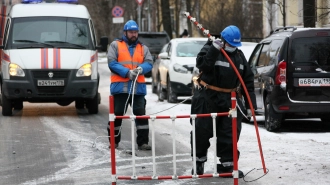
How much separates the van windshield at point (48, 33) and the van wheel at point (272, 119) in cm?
497

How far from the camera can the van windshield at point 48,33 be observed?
60.3 feet

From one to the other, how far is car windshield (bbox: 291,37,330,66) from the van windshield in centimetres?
559

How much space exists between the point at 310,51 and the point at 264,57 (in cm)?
166

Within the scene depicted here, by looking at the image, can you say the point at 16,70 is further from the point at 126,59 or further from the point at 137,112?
the point at 137,112

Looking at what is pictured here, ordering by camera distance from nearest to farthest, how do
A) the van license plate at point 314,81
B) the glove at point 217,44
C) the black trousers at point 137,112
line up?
the glove at point 217,44 < the black trousers at point 137,112 < the van license plate at point 314,81

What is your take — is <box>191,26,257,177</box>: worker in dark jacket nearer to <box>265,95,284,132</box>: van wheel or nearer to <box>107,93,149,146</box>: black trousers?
<box>107,93,149,146</box>: black trousers

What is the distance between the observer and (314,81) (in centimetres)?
1445

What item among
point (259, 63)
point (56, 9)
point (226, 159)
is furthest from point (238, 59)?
point (56, 9)

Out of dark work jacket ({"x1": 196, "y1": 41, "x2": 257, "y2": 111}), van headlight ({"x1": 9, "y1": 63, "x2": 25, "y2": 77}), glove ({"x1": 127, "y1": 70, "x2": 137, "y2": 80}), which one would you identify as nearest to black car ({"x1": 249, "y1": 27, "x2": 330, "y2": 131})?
glove ({"x1": 127, "y1": 70, "x2": 137, "y2": 80})

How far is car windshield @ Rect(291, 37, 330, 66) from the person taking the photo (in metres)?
14.5

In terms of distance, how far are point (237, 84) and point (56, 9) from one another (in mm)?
9575

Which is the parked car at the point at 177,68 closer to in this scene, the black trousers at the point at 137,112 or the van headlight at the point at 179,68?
the van headlight at the point at 179,68

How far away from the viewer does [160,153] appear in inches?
485

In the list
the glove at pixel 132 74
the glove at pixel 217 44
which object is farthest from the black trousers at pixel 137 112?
the glove at pixel 217 44
